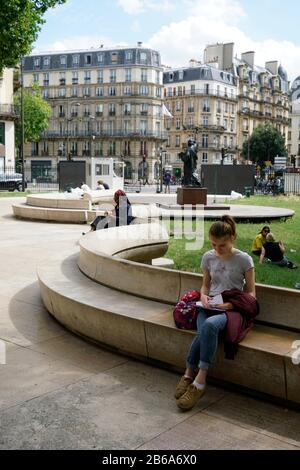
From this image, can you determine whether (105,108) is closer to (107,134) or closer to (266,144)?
(107,134)

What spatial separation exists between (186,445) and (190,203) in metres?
16.6

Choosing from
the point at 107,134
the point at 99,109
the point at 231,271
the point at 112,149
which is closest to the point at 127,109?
the point at 99,109

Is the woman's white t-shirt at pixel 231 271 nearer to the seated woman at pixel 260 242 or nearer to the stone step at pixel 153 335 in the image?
the stone step at pixel 153 335

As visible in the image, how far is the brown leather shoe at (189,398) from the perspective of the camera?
4074 mm

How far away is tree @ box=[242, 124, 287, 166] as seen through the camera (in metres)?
82.7

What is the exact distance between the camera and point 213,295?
4.71m

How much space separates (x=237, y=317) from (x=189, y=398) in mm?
776

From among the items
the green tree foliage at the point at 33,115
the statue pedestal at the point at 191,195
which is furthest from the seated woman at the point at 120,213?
the green tree foliage at the point at 33,115

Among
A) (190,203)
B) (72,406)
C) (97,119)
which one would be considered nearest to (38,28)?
(190,203)

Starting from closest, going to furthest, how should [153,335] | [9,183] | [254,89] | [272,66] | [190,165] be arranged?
[153,335] → [190,165] → [9,183] → [254,89] → [272,66]

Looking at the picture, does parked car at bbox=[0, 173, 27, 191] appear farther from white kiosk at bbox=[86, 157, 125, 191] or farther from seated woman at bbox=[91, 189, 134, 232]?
seated woman at bbox=[91, 189, 134, 232]

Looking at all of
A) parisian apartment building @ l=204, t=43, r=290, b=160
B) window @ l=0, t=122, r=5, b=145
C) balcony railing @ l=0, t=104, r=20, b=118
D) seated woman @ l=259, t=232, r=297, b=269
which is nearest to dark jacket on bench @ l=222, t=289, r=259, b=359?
seated woman @ l=259, t=232, r=297, b=269

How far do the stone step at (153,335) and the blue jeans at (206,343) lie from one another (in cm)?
24

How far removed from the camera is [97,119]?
278ft
